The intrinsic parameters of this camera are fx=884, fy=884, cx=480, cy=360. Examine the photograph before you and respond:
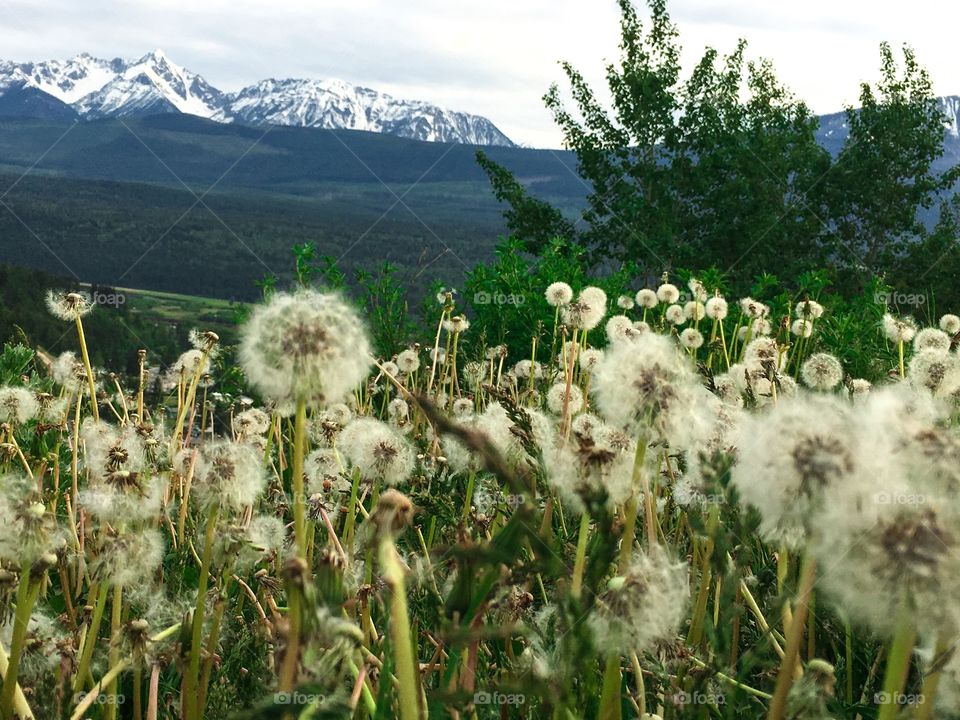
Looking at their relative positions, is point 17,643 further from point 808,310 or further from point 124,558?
point 808,310

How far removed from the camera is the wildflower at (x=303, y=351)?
1.66 m

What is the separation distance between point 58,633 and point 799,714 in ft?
6.13

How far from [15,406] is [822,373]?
328 cm

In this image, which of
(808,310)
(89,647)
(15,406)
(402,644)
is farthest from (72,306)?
(808,310)

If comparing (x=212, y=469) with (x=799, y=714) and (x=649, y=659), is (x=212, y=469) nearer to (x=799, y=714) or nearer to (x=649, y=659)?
(x=649, y=659)

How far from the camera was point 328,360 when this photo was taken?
168 cm

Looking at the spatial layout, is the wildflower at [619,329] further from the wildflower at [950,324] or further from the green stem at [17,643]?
the wildflower at [950,324]

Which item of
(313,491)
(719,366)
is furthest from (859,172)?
(313,491)

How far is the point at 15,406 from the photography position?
3402mm

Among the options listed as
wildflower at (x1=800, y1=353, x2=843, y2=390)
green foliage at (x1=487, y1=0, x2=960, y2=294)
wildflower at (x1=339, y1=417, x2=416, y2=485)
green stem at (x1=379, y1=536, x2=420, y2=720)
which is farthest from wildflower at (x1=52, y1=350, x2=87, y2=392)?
green foliage at (x1=487, y1=0, x2=960, y2=294)

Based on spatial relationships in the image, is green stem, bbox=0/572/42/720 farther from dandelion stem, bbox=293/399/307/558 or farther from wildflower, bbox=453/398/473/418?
wildflower, bbox=453/398/473/418

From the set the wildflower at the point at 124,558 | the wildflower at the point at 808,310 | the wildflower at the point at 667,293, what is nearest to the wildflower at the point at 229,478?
the wildflower at the point at 124,558

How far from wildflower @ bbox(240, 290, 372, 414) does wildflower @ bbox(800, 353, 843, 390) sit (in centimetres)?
255

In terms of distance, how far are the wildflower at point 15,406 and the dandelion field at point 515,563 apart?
11 mm
